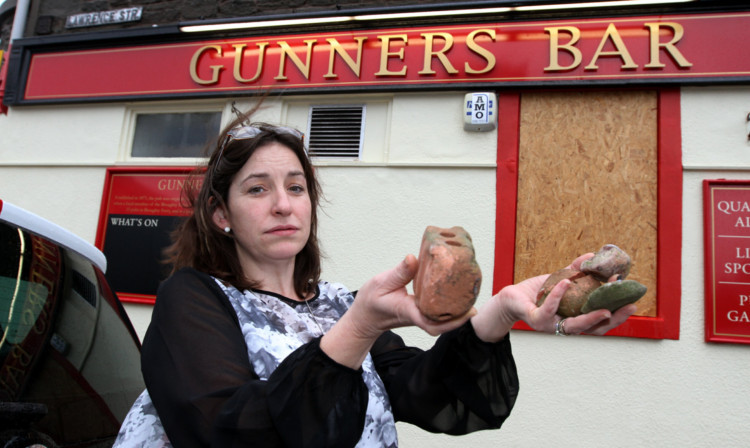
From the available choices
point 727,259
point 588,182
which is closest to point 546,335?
point 588,182

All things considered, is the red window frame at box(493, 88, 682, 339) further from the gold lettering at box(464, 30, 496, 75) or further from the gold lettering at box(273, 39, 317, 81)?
the gold lettering at box(273, 39, 317, 81)

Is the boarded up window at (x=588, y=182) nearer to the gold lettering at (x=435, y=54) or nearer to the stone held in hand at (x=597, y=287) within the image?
the gold lettering at (x=435, y=54)

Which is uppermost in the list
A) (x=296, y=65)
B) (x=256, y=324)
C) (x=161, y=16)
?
(x=161, y=16)

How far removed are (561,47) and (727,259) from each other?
2.22 metres

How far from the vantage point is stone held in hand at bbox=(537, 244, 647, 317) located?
44.4 inches

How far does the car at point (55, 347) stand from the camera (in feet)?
4.85

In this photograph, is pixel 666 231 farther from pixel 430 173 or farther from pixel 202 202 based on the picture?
pixel 202 202

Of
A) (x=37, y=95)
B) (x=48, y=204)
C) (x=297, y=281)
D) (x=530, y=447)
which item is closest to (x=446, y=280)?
(x=297, y=281)

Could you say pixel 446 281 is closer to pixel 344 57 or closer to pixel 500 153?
pixel 500 153

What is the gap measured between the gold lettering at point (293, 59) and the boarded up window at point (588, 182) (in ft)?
7.27

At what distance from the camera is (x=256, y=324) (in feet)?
4.42

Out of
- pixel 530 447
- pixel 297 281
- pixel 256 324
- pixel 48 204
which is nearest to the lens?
pixel 256 324

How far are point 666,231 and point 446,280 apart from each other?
369cm

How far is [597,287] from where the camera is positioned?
4.07 ft
